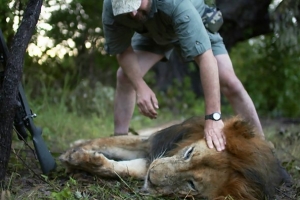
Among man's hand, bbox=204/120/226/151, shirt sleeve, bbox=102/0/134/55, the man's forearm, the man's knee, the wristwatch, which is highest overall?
shirt sleeve, bbox=102/0/134/55

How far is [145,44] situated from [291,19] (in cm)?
360

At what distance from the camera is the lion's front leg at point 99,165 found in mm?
3701

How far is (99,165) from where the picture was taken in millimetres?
3713

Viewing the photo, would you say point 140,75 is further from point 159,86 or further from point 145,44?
point 159,86

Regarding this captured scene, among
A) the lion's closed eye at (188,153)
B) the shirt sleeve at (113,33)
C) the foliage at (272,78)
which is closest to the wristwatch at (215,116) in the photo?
the lion's closed eye at (188,153)

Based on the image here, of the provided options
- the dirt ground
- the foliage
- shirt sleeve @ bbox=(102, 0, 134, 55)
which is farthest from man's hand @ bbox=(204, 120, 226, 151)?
the foliage

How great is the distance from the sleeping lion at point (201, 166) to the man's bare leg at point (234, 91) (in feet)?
1.91

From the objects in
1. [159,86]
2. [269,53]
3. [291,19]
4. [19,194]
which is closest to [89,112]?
[159,86]

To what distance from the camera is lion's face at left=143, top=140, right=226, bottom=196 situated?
325 cm

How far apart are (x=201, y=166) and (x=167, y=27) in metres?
1.16

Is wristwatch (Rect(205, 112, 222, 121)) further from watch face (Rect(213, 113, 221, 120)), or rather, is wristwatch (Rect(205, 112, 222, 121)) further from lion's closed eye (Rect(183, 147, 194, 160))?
lion's closed eye (Rect(183, 147, 194, 160))

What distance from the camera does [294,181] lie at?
3.99 m

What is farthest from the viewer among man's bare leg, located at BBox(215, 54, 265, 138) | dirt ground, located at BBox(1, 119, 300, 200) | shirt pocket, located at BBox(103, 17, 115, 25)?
man's bare leg, located at BBox(215, 54, 265, 138)

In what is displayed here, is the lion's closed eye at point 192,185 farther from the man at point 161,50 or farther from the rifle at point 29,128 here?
the rifle at point 29,128
